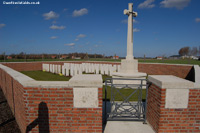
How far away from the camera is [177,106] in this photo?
8.88 ft

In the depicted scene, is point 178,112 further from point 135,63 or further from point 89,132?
point 135,63

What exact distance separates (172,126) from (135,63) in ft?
18.2

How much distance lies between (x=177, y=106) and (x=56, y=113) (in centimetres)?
260

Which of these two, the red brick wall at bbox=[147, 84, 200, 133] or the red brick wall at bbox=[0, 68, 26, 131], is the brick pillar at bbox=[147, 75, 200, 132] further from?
the red brick wall at bbox=[0, 68, 26, 131]

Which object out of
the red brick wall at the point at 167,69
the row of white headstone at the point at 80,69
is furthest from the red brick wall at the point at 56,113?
Result: the red brick wall at the point at 167,69

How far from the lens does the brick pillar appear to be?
2641 millimetres

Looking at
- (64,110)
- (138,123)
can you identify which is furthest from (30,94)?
(138,123)

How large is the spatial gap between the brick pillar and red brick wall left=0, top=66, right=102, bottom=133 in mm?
1316

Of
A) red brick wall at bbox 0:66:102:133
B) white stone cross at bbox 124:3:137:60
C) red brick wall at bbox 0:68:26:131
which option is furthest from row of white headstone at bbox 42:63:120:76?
red brick wall at bbox 0:66:102:133

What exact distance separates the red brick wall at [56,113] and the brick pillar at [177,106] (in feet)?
4.32

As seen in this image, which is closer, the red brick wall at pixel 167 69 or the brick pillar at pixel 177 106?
the brick pillar at pixel 177 106

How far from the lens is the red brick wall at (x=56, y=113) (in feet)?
8.62

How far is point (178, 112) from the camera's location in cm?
273

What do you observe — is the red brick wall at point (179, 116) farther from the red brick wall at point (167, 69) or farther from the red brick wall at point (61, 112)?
the red brick wall at point (167, 69)
